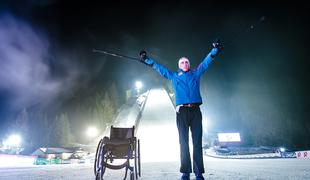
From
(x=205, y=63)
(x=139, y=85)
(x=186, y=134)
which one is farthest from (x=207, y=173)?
(x=139, y=85)

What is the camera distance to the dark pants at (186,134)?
3902mm

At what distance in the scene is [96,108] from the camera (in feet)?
240

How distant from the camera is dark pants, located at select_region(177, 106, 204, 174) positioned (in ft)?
12.8

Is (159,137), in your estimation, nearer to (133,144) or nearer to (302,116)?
(133,144)

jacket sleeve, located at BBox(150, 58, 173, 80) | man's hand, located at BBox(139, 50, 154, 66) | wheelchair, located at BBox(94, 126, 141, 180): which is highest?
man's hand, located at BBox(139, 50, 154, 66)

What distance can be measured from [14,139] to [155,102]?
48.2 meters

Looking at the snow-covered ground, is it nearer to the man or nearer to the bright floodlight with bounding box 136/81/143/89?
the man

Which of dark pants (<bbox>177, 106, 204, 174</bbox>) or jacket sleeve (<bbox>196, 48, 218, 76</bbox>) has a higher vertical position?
jacket sleeve (<bbox>196, 48, 218, 76</bbox>)

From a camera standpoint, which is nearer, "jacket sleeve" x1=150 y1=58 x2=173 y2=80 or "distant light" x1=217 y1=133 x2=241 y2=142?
"jacket sleeve" x1=150 y1=58 x2=173 y2=80

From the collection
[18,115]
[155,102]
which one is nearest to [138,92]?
[155,102]

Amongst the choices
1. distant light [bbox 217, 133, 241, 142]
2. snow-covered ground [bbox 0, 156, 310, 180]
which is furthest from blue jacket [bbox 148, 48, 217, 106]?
distant light [bbox 217, 133, 241, 142]

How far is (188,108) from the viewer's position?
421cm

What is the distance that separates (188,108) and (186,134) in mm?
547

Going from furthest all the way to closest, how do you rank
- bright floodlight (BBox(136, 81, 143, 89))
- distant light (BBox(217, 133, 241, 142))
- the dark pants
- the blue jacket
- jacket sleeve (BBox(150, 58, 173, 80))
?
bright floodlight (BBox(136, 81, 143, 89)), distant light (BBox(217, 133, 241, 142)), jacket sleeve (BBox(150, 58, 173, 80)), the blue jacket, the dark pants
